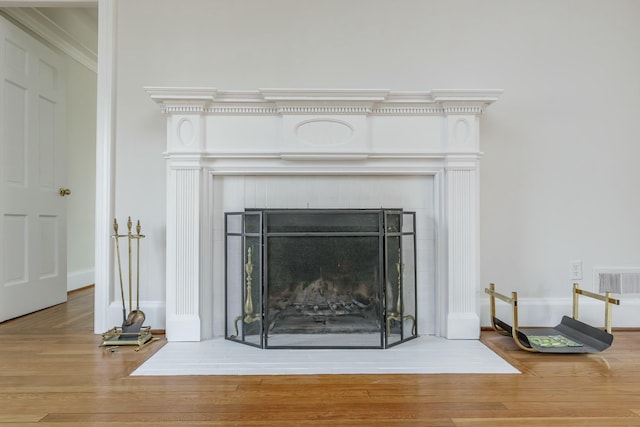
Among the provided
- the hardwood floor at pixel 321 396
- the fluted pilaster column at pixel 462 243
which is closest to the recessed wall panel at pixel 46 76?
the hardwood floor at pixel 321 396

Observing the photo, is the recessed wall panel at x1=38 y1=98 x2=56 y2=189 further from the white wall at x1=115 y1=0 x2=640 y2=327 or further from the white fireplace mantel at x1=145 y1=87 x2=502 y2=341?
the white fireplace mantel at x1=145 y1=87 x2=502 y2=341

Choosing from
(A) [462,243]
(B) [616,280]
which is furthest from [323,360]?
(B) [616,280]

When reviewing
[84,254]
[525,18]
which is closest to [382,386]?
[525,18]

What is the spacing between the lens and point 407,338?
2.17 meters

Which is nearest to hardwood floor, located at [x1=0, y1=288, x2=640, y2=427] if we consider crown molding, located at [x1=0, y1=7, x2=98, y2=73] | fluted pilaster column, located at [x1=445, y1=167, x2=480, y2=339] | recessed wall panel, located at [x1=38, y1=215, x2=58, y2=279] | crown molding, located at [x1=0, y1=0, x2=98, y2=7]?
fluted pilaster column, located at [x1=445, y1=167, x2=480, y2=339]

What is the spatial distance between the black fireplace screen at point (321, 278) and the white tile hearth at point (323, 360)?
0.09 metres

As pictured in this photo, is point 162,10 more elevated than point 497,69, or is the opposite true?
point 162,10

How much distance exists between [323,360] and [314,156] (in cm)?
107

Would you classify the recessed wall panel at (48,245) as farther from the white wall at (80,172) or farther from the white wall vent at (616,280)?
the white wall vent at (616,280)

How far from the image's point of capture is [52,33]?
326 centimetres

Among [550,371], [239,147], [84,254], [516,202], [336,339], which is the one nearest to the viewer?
[550,371]

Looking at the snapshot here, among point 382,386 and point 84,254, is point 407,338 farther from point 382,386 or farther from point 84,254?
point 84,254

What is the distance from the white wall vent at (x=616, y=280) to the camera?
2412 mm

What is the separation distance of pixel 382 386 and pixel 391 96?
1478mm
